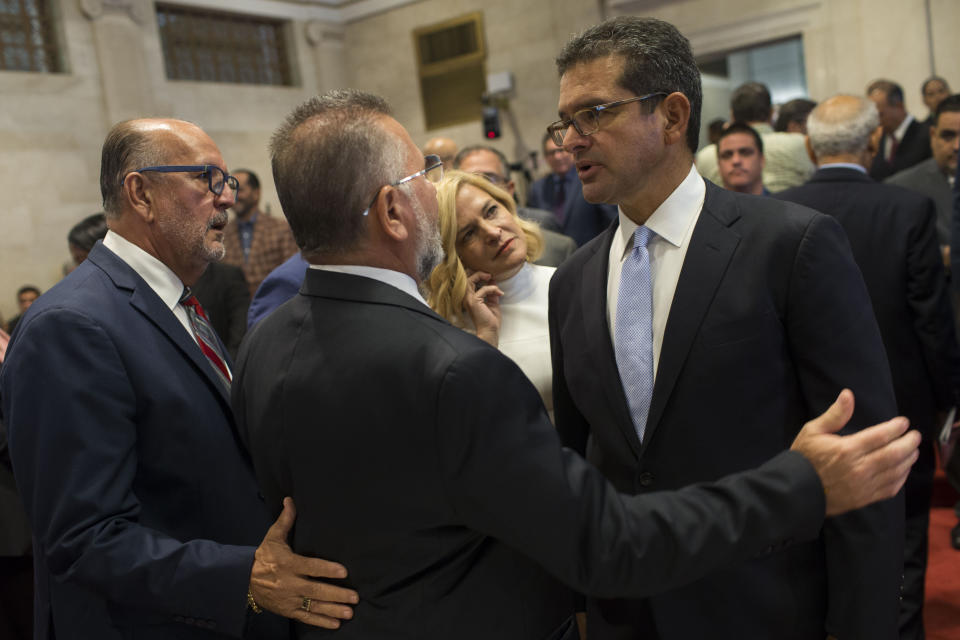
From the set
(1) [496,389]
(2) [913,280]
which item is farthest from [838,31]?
(1) [496,389]

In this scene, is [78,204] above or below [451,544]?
above

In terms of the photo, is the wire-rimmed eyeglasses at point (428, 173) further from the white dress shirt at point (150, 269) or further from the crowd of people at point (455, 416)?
the white dress shirt at point (150, 269)

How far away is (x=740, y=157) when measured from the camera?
4.06m

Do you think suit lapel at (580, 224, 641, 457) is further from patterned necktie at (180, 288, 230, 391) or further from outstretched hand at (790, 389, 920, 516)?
patterned necktie at (180, 288, 230, 391)

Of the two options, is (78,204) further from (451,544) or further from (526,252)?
(451,544)

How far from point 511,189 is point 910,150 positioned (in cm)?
300

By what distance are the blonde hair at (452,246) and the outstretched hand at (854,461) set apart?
4.74 ft

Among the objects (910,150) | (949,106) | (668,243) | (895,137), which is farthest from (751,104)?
(668,243)

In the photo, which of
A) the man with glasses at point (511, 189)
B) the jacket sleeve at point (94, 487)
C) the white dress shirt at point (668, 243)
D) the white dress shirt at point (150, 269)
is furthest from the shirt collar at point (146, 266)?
the man with glasses at point (511, 189)

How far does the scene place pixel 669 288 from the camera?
5.62ft

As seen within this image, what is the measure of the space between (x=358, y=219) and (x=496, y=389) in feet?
1.28

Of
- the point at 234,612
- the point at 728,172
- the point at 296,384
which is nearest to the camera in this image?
the point at 296,384

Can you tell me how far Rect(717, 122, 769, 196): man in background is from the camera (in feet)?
13.3

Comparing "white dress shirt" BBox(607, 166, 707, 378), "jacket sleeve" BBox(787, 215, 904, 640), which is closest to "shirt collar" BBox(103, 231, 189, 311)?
"white dress shirt" BBox(607, 166, 707, 378)
